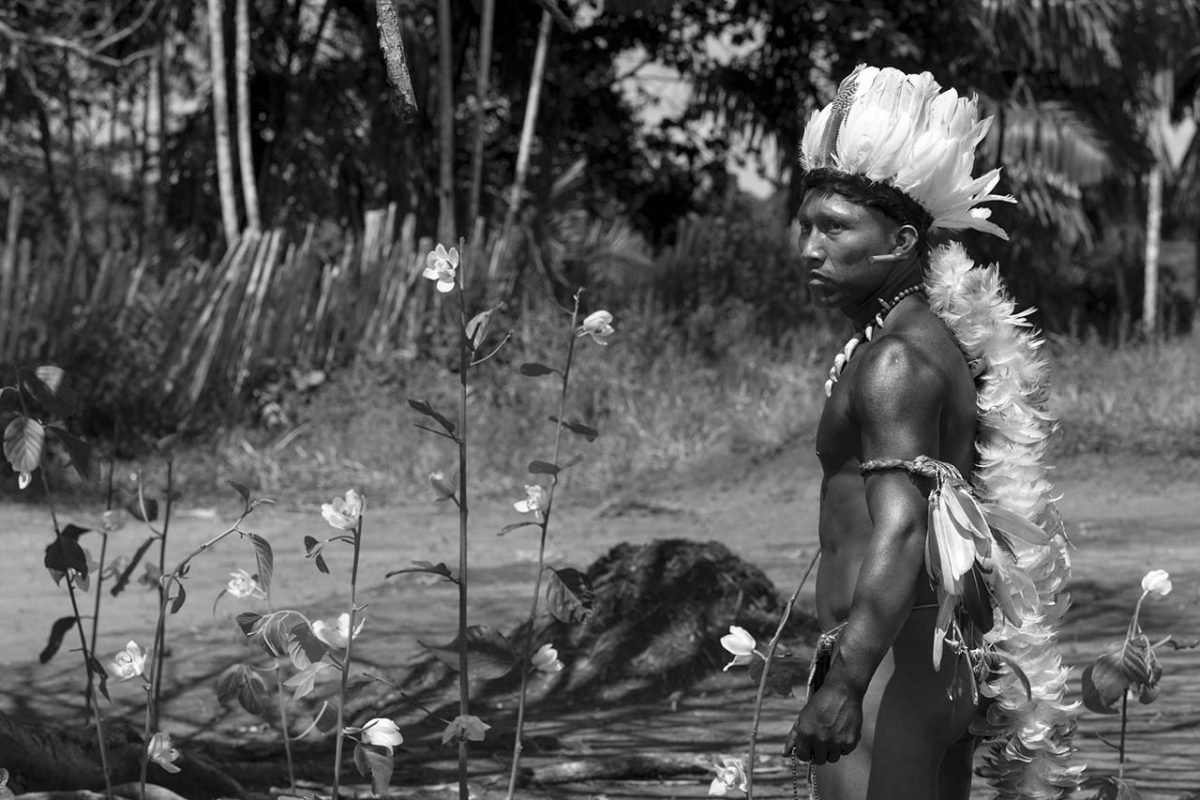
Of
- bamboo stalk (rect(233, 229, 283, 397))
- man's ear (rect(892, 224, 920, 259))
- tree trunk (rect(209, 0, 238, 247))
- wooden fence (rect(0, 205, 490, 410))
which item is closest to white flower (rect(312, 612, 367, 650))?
man's ear (rect(892, 224, 920, 259))

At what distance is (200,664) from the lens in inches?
229

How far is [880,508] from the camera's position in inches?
85.5

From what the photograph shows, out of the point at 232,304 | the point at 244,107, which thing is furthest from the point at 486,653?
the point at 244,107

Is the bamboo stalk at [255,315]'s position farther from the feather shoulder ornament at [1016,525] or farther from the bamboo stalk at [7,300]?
the feather shoulder ornament at [1016,525]

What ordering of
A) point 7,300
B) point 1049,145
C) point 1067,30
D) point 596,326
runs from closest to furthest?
point 596,326
point 7,300
point 1067,30
point 1049,145

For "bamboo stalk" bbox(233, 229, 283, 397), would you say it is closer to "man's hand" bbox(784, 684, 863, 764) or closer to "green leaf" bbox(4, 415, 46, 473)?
"green leaf" bbox(4, 415, 46, 473)

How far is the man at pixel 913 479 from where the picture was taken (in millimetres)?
2152

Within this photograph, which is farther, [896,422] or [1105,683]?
[1105,683]

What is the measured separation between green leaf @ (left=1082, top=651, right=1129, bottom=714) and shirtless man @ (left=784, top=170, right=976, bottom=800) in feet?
1.01

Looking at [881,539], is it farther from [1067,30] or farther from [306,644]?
[1067,30]

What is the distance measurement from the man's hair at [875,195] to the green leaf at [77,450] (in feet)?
4.13

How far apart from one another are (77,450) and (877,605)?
1.34 metres

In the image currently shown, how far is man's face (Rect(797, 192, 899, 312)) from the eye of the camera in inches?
92.3

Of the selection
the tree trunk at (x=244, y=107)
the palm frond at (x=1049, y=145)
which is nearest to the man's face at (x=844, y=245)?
the tree trunk at (x=244, y=107)
